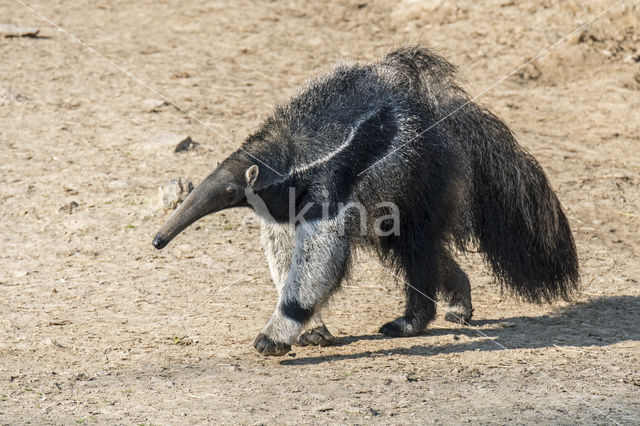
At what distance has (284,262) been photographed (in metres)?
5.20

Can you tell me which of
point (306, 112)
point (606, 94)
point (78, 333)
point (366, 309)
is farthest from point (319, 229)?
point (606, 94)

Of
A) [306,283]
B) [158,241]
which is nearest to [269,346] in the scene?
[306,283]

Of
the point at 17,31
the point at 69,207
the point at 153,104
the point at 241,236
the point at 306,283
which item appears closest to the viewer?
the point at 306,283

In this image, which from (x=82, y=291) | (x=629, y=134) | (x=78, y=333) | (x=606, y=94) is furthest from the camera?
(x=606, y=94)

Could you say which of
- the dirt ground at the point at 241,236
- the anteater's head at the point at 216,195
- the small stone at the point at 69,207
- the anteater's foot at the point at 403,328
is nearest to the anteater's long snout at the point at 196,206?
the anteater's head at the point at 216,195

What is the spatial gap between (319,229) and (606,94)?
6414 mm

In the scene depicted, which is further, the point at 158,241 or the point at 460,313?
the point at 460,313

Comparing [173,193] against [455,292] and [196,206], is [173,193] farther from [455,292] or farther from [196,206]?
[455,292]

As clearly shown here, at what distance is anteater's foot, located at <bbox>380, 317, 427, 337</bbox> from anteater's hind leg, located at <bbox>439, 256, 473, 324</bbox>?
1.16 ft

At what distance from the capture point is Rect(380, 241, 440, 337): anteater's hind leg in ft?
16.9

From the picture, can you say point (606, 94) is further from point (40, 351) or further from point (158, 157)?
point (40, 351)

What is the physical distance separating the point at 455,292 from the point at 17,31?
7.29m

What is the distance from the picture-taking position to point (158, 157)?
25.9 ft

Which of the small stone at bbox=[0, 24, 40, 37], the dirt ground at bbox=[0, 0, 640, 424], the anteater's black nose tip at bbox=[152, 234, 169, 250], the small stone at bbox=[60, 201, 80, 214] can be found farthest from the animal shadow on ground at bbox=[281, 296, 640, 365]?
the small stone at bbox=[0, 24, 40, 37]
